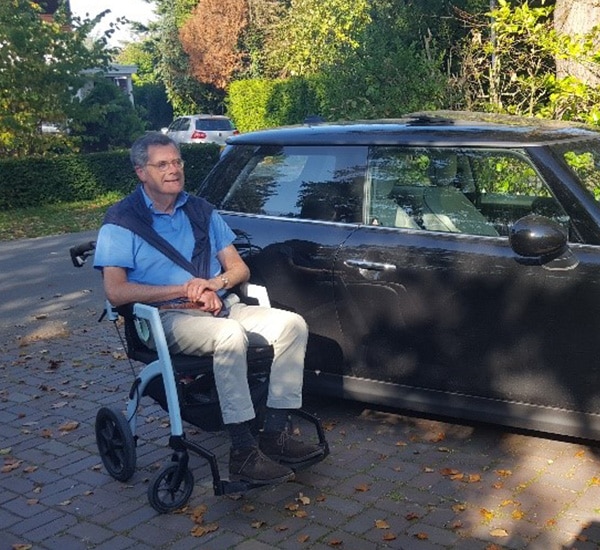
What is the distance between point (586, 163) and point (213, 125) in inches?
1149

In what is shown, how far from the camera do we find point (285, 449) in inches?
173

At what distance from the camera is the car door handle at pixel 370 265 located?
4.82 m

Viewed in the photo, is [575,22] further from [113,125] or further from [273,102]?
[273,102]

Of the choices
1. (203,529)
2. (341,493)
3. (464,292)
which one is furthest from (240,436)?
(464,292)

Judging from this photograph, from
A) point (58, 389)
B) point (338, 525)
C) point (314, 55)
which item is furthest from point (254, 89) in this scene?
point (338, 525)

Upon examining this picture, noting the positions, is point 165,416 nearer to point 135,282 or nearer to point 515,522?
point 135,282

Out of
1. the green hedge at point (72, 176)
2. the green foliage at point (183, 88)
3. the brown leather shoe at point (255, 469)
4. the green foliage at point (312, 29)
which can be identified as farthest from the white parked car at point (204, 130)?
the brown leather shoe at point (255, 469)

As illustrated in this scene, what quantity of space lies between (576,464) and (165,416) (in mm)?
2602

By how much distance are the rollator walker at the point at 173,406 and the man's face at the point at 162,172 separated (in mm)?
590

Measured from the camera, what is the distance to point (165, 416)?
5.68 m

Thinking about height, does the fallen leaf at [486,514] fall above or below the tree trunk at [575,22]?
below

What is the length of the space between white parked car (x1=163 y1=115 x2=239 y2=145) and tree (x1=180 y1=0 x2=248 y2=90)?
50.5 feet

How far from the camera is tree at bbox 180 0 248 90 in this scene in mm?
48125

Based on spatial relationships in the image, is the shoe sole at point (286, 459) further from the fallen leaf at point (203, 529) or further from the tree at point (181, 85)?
the tree at point (181, 85)
